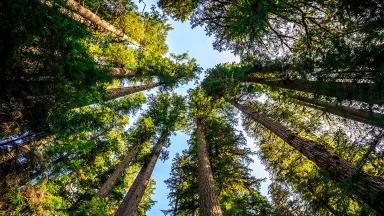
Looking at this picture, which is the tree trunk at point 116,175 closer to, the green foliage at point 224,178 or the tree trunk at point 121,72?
the green foliage at point 224,178

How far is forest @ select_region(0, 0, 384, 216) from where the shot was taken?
6.21m

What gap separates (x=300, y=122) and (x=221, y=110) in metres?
5.21

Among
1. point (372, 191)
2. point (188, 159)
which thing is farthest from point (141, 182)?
point (372, 191)

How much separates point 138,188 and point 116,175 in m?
1.71

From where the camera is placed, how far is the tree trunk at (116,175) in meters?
13.4

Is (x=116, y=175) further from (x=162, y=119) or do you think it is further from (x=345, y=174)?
(x=345, y=174)

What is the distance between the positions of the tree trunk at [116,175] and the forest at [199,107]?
15cm

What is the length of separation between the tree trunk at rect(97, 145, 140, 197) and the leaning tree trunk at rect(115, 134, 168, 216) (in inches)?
31.4

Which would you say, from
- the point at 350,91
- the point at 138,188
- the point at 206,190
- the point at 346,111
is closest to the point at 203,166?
the point at 206,190

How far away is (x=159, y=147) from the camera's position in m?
19.5

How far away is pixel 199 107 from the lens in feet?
64.0

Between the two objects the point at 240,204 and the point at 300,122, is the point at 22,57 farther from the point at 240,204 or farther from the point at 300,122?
the point at 300,122

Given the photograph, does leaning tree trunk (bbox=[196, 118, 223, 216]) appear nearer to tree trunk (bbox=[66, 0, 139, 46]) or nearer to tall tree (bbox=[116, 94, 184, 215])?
tall tree (bbox=[116, 94, 184, 215])

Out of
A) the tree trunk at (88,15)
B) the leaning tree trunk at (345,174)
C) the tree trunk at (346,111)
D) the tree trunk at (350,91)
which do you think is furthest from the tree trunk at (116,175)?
the tree trunk at (350,91)
